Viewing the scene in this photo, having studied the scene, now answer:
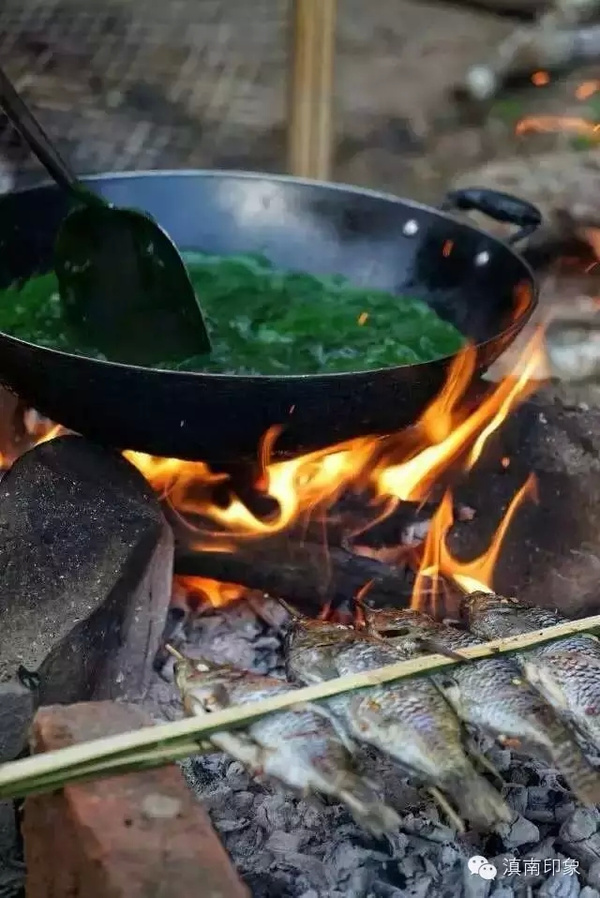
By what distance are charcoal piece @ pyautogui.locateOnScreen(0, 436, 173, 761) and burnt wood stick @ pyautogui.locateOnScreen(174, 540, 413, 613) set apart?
17 cm

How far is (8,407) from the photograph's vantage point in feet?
7.55

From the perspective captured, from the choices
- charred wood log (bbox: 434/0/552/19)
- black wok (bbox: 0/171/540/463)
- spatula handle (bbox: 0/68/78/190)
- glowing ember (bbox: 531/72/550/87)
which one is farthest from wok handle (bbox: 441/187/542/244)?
charred wood log (bbox: 434/0/552/19)

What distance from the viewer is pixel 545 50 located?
15.4 ft

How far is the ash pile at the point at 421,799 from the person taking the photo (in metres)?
1.23

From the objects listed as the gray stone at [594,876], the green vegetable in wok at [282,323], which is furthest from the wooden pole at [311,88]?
the gray stone at [594,876]

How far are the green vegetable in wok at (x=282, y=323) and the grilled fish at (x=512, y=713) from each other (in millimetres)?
711

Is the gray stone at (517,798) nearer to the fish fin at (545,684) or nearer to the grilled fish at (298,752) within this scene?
the fish fin at (545,684)

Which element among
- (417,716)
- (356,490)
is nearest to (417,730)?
(417,716)

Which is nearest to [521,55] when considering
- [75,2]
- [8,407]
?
[75,2]

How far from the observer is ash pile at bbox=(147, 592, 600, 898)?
1.23 metres

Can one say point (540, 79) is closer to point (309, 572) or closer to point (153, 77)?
point (153, 77)

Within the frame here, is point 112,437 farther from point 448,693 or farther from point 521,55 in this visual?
point 521,55

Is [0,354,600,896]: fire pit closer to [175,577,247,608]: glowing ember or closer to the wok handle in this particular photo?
[175,577,247,608]: glowing ember

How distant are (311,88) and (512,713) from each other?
2.25 m
